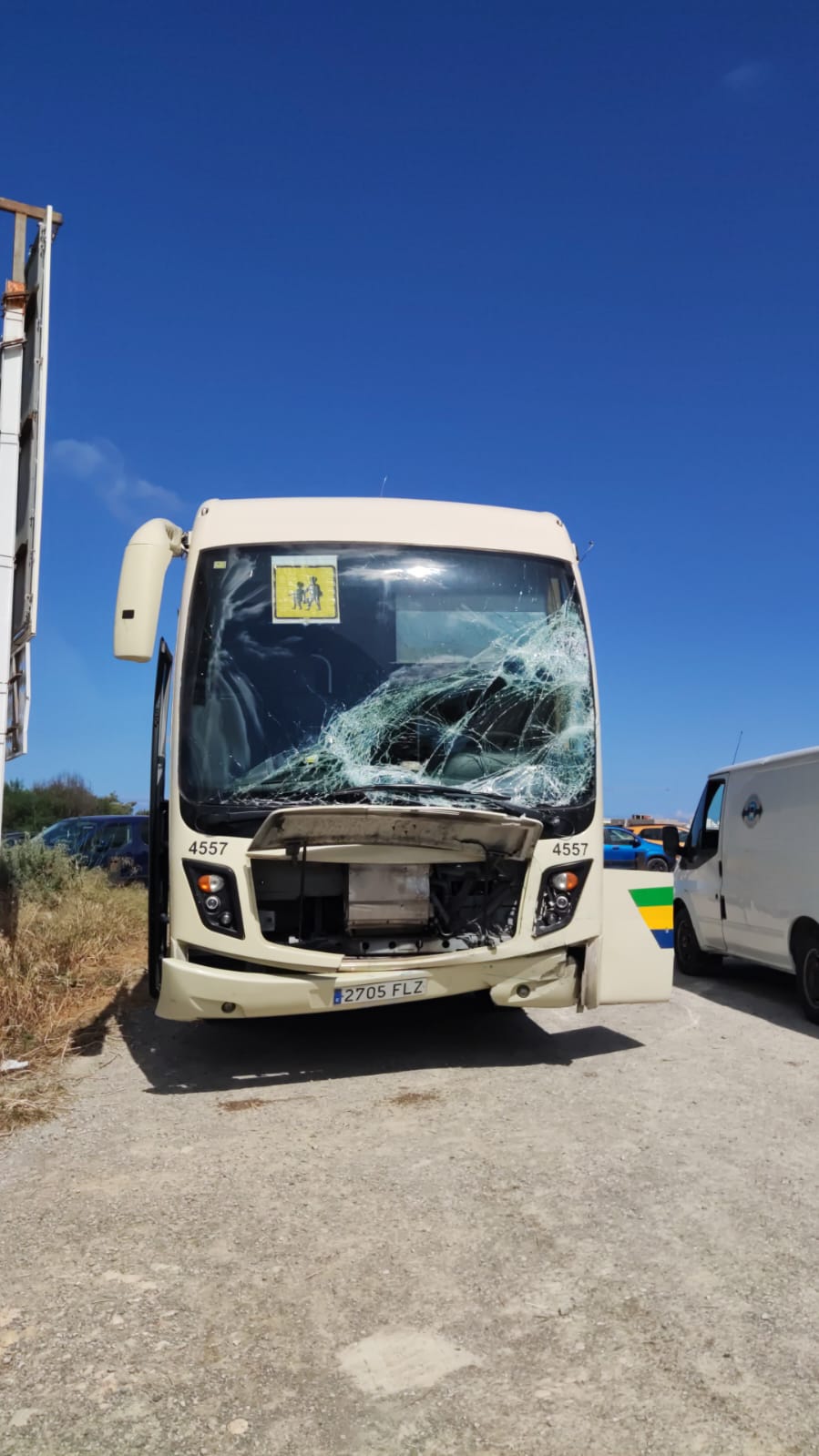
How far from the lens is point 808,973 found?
820cm

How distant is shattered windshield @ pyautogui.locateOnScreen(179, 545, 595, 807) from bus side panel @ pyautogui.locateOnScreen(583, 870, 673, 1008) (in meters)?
0.82

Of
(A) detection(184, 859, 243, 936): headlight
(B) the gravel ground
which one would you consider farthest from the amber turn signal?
(B) the gravel ground

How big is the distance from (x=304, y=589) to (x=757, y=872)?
5.03 meters

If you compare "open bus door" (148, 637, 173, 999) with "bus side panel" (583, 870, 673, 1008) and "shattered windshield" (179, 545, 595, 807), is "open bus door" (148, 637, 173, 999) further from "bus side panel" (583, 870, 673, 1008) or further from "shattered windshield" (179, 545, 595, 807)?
"bus side panel" (583, 870, 673, 1008)

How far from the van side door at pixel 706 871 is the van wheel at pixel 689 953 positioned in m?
0.16

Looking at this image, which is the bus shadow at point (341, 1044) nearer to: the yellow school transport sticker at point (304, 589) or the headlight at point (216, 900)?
the headlight at point (216, 900)

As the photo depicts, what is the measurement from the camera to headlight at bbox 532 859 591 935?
20.2 feet

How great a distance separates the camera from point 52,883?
39.2ft

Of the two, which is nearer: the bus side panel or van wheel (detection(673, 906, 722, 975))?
the bus side panel

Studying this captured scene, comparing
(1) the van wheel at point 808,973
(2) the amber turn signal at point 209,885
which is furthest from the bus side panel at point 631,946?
(2) the amber turn signal at point 209,885

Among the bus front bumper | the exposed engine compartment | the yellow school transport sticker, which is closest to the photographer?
the bus front bumper

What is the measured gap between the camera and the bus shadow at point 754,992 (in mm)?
8398

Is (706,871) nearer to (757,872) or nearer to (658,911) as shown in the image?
(757,872)

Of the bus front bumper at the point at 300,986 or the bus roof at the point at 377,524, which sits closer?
the bus front bumper at the point at 300,986
